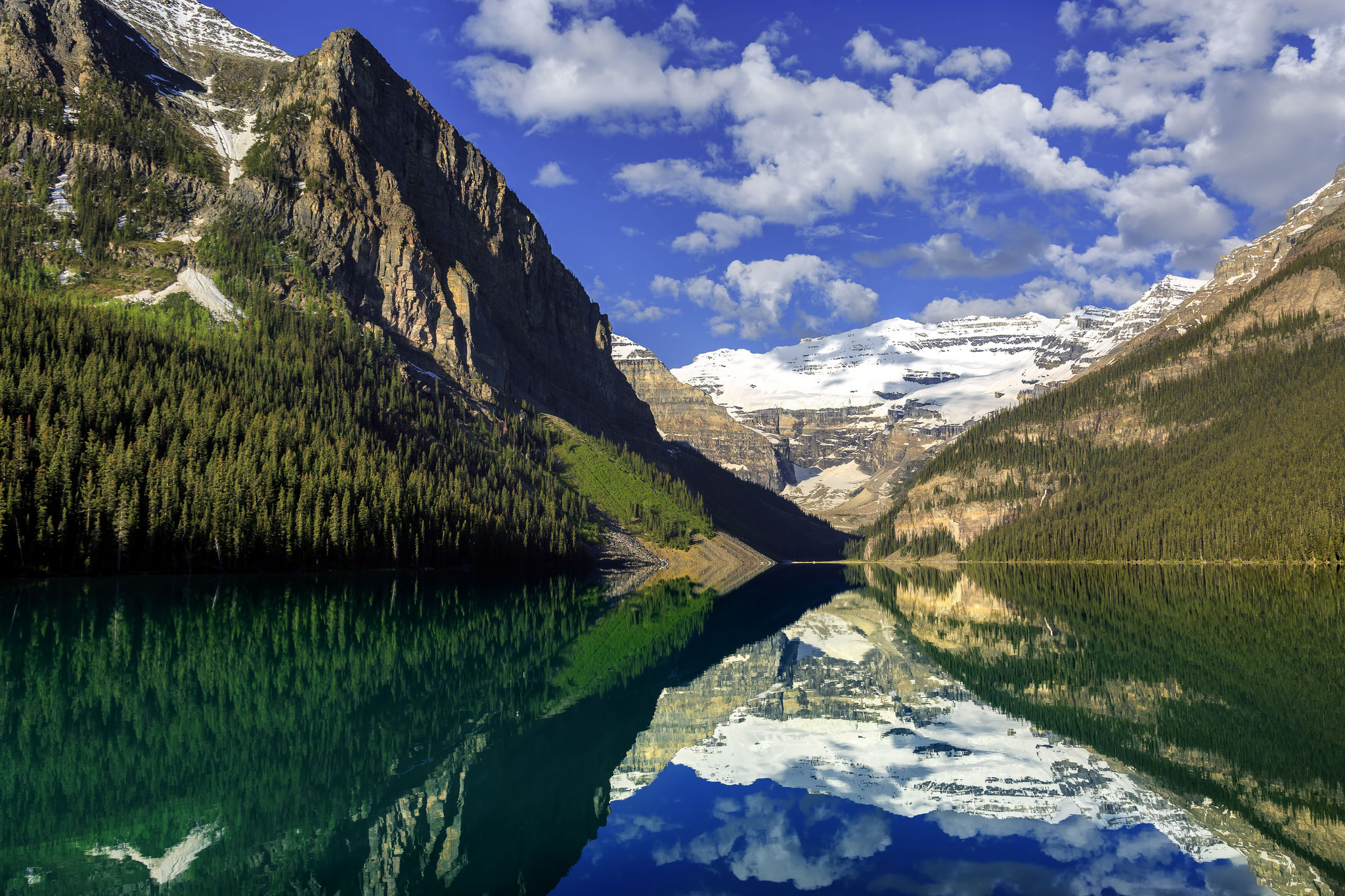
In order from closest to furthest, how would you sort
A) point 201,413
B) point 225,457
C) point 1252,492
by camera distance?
point 225,457
point 201,413
point 1252,492

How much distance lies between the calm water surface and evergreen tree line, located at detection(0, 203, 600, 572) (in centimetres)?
3637

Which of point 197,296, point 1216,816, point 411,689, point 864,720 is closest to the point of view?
point 1216,816

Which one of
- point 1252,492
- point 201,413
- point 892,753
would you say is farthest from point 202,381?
point 1252,492

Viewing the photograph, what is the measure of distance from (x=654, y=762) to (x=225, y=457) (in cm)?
9357

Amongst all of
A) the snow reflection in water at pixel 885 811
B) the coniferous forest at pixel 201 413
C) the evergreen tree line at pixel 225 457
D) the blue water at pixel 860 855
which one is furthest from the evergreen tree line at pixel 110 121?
the blue water at pixel 860 855

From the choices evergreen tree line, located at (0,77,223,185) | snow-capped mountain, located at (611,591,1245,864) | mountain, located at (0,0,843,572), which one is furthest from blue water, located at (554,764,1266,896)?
evergreen tree line, located at (0,77,223,185)

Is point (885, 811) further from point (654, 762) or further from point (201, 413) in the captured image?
point (201, 413)

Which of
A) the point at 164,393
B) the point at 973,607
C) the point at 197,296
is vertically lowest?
the point at 973,607

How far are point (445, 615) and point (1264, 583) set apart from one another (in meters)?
90.6

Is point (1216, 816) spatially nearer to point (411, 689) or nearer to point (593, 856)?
point (593, 856)

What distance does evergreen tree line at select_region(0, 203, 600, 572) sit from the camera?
281ft

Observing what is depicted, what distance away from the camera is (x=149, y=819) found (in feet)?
59.7

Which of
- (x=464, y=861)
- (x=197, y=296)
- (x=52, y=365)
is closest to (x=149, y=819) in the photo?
(x=464, y=861)

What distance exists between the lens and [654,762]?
85.0ft
